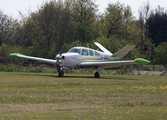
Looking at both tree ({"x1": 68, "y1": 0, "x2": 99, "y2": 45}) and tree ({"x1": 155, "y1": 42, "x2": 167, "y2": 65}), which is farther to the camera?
tree ({"x1": 68, "y1": 0, "x2": 99, "y2": 45})

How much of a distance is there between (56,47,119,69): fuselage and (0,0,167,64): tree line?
647 inches

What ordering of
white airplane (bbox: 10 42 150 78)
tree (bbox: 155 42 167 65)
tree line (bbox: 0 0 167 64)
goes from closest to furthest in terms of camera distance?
white airplane (bbox: 10 42 150 78) → tree (bbox: 155 42 167 65) → tree line (bbox: 0 0 167 64)

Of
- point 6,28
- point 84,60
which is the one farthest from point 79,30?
point 84,60

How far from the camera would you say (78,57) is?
25047 millimetres

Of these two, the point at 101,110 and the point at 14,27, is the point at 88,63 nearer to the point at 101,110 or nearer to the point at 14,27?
the point at 101,110

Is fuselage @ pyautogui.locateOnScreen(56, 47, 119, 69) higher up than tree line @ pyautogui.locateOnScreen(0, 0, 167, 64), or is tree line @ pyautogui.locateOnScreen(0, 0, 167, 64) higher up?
tree line @ pyautogui.locateOnScreen(0, 0, 167, 64)

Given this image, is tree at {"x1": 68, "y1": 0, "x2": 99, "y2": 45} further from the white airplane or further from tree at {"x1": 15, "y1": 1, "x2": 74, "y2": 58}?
the white airplane

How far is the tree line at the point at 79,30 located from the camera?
48238mm

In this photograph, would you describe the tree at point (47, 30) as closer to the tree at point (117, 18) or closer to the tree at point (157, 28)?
the tree at point (117, 18)

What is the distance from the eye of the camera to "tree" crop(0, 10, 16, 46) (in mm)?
49906

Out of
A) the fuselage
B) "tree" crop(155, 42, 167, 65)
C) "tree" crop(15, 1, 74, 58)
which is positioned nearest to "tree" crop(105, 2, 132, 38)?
"tree" crop(15, 1, 74, 58)

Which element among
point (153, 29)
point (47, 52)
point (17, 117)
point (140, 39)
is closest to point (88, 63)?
point (17, 117)

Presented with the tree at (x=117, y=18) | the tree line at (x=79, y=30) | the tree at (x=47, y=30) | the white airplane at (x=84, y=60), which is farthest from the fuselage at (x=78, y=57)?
the tree at (x=117, y=18)

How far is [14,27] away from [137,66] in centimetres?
2637
